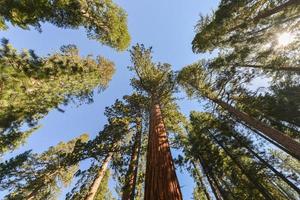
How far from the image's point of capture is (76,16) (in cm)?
1097

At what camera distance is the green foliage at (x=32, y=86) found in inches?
381

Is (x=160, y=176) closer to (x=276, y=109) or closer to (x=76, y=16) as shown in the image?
(x=76, y=16)

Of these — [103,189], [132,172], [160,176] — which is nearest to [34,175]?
[103,189]

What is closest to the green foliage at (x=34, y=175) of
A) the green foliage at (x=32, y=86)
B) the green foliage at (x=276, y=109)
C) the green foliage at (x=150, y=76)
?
the green foliage at (x=32, y=86)

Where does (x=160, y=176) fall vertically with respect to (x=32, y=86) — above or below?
below

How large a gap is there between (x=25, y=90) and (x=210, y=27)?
32.3ft

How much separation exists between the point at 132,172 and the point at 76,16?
806 centimetres

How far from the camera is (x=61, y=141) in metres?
21.7

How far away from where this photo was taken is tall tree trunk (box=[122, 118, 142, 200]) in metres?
7.35

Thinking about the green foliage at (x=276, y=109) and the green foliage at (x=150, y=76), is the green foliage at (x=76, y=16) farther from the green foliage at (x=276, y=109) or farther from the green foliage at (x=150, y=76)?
the green foliage at (x=276, y=109)

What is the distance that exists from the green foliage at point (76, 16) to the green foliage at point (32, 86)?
1.44m

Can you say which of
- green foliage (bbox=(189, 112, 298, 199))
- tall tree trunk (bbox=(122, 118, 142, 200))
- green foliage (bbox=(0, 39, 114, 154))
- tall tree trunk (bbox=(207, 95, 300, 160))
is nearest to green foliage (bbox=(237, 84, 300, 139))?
green foliage (bbox=(189, 112, 298, 199))

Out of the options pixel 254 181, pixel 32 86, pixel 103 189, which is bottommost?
pixel 254 181

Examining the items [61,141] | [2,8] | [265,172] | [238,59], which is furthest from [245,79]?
[61,141]
